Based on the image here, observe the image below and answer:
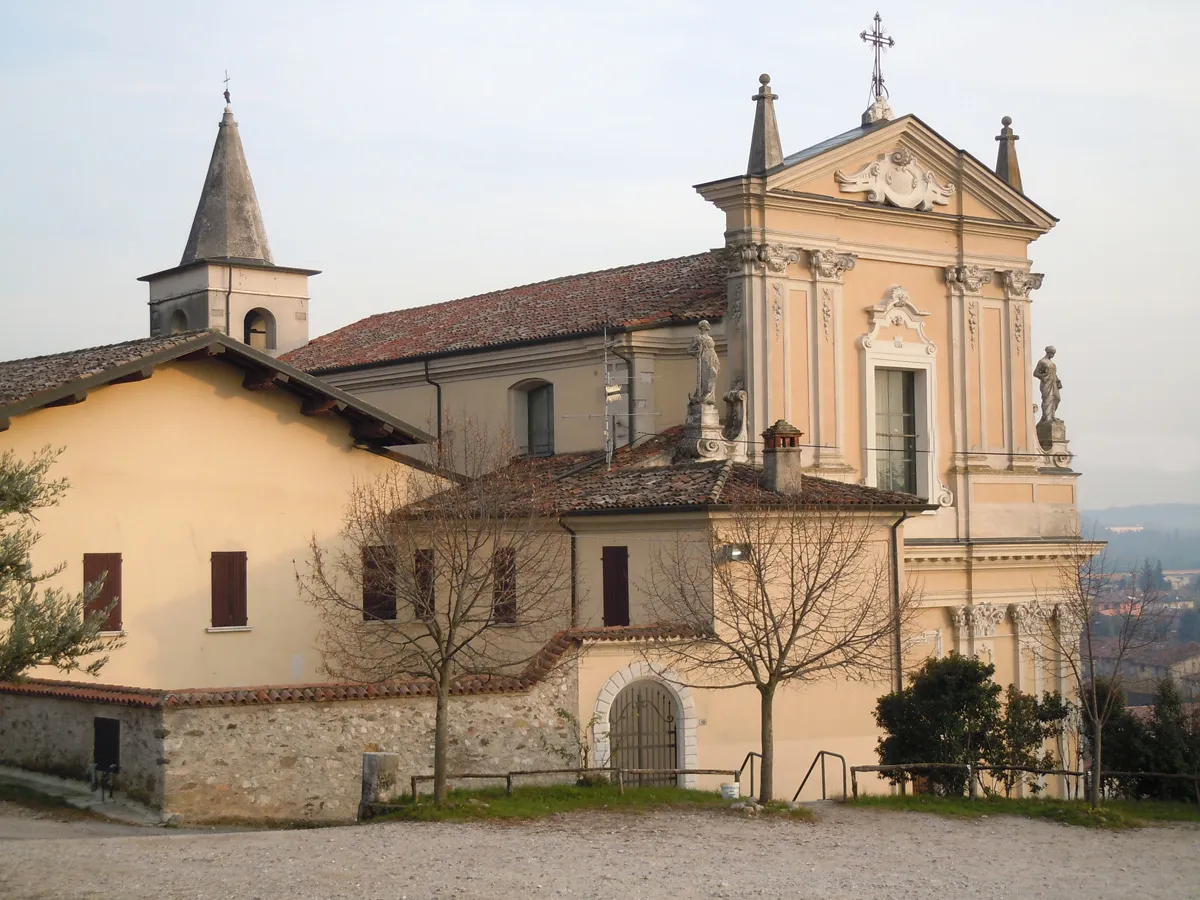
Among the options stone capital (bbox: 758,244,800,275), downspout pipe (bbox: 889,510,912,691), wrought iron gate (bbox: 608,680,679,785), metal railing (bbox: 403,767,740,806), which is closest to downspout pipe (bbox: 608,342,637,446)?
stone capital (bbox: 758,244,800,275)

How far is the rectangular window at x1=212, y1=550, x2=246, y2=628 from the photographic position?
23.6m

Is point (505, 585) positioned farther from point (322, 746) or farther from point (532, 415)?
point (532, 415)

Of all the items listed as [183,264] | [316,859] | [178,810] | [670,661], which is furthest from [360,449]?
[183,264]

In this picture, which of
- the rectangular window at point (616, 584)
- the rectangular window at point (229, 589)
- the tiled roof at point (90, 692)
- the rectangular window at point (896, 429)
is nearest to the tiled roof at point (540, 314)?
the rectangular window at point (896, 429)

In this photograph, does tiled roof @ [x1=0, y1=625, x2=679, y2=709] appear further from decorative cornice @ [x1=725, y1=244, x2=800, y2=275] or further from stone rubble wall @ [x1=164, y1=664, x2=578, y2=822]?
decorative cornice @ [x1=725, y1=244, x2=800, y2=275]

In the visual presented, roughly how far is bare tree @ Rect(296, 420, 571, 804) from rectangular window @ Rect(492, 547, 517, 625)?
0.03m

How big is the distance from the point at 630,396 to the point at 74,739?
12125mm

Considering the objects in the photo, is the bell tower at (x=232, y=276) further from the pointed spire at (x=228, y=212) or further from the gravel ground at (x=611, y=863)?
the gravel ground at (x=611, y=863)

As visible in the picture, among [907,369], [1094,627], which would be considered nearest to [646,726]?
[1094,627]

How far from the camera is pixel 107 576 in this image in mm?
22281

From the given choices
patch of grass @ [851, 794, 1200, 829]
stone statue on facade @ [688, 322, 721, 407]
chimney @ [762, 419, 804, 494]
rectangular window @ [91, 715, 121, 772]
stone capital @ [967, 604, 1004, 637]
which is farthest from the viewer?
stone capital @ [967, 604, 1004, 637]

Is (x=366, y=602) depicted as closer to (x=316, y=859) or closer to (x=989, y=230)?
(x=316, y=859)

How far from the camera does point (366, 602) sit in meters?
25.1

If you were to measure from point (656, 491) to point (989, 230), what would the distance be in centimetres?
994
